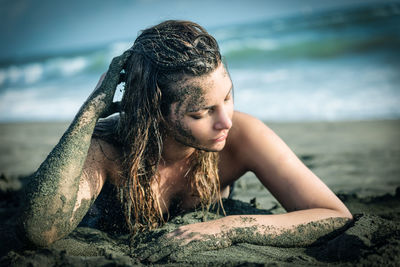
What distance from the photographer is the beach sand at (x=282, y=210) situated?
1672mm

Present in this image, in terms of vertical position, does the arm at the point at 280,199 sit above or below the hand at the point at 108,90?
below

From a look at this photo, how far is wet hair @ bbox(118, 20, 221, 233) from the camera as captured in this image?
1.95 meters

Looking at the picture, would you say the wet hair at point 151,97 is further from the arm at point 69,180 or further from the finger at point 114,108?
the arm at point 69,180

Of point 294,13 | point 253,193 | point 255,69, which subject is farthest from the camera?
point 294,13

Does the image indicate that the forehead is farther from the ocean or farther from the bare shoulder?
the ocean

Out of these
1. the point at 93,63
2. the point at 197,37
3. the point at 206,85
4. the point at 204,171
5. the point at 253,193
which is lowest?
the point at 253,193

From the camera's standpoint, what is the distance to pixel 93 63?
17188 mm

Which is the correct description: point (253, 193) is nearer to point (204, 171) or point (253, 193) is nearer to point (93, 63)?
point (204, 171)

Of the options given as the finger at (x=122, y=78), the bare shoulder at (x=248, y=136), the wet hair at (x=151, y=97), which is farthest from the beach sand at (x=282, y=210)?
the finger at (x=122, y=78)

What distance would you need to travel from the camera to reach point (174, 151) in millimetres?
2258

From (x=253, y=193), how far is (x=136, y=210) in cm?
166

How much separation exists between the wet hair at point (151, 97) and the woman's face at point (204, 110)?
43mm

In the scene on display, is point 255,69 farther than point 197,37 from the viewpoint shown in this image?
Yes

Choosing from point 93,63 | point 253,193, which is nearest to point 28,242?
point 253,193
